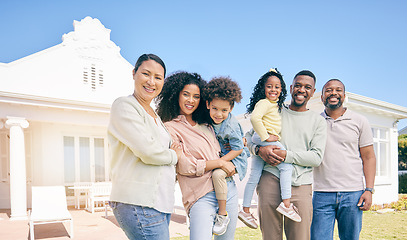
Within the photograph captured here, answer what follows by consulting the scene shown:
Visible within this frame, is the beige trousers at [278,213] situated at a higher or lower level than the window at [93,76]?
lower

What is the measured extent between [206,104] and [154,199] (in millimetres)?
871

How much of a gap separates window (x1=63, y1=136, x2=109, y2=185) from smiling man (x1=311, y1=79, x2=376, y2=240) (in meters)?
10.2

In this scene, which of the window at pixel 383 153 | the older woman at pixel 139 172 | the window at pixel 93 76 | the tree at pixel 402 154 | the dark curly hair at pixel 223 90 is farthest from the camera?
the tree at pixel 402 154

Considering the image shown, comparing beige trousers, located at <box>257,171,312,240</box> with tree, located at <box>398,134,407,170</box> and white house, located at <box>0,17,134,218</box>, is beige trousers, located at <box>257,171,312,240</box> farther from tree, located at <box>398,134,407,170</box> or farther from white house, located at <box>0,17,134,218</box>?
tree, located at <box>398,134,407,170</box>

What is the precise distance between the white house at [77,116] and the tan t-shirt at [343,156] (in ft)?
23.9

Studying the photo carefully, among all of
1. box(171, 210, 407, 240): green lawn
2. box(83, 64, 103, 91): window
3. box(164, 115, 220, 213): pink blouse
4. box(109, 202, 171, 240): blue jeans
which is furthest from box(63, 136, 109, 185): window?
box(109, 202, 171, 240): blue jeans

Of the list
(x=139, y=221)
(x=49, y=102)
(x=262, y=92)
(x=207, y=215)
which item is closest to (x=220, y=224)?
(x=207, y=215)

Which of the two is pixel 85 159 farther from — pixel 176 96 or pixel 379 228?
pixel 176 96

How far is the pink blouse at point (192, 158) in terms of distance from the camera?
2.10 metres

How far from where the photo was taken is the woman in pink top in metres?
2.09

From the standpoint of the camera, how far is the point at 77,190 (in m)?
10.8

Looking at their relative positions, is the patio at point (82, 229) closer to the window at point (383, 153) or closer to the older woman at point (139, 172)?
the older woman at point (139, 172)

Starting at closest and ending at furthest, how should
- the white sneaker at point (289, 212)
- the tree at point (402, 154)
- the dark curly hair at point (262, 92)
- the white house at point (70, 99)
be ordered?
the white sneaker at point (289, 212) < the dark curly hair at point (262, 92) < the white house at point (70, 99) < the tree at point (402, 154)

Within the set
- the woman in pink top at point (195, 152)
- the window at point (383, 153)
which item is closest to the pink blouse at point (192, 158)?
the woman in pink top at point (195, 152)
